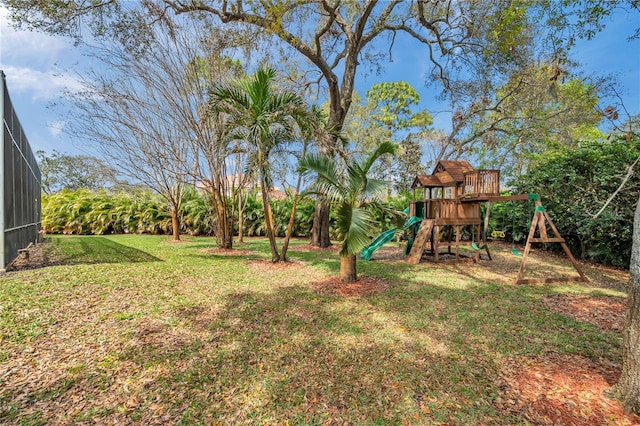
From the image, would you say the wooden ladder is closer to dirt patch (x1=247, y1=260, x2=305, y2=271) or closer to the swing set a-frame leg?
the swing set a-frame leg

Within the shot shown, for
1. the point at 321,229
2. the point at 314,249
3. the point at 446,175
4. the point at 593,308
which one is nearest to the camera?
the point at 593,308

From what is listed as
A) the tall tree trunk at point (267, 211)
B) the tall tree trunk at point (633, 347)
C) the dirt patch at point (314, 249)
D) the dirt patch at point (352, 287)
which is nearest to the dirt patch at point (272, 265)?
the tall tree trunk at point (267, 211)

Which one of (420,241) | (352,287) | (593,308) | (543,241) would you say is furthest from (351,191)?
(543,241)

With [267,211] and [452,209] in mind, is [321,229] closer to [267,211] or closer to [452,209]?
[267,211]

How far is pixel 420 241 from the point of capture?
808cm

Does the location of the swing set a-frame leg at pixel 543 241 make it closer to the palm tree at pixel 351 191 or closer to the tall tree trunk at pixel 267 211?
the palm tree at pixel 351 191

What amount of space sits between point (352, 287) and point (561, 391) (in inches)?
127

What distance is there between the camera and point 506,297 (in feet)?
16.2

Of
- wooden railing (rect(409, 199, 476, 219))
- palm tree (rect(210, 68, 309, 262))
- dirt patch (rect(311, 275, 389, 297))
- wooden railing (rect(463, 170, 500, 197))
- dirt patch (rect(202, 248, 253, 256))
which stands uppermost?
palm tree (rect(210, 68, 309, 262))

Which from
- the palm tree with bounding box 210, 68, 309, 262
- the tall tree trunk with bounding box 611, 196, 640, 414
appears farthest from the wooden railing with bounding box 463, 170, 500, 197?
the tall tree trunk with bounding box 611, 196, 640, 414

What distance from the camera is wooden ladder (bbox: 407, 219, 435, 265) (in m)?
7.86

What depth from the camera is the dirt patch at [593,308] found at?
3815 mm

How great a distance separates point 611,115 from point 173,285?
6.78 metres

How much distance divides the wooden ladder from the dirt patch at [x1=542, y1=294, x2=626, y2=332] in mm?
3173
